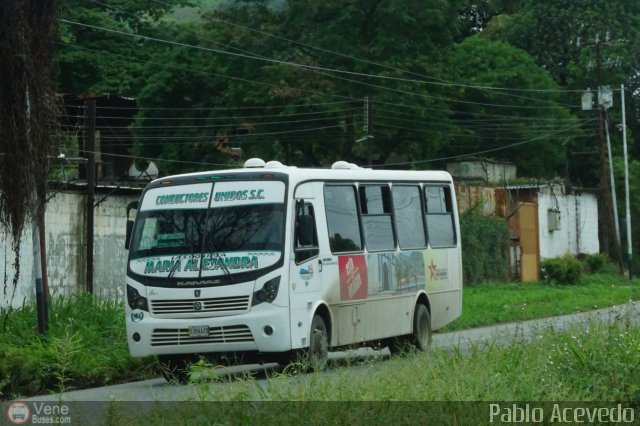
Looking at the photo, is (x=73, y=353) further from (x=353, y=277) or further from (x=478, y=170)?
(x=478, y=170)

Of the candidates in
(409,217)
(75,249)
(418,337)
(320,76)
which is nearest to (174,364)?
(418,337)

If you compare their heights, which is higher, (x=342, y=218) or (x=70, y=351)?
(x=342, y=218)

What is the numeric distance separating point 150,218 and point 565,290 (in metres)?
28.1

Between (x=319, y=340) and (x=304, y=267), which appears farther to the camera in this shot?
(x=319, y=340)

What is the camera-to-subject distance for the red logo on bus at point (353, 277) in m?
17.8

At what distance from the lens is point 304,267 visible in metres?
16.6

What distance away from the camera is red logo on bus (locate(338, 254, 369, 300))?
1780 cm

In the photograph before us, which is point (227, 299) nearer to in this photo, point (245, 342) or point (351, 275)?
point (245, 342)

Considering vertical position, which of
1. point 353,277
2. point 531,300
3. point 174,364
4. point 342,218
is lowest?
point 531,300

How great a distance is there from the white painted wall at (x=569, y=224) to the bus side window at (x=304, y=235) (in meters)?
36.8

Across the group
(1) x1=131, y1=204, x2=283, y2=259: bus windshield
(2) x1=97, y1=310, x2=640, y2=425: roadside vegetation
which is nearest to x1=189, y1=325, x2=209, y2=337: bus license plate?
(1) x1=131, y1=204, x2=283, y2=259: bus windshield

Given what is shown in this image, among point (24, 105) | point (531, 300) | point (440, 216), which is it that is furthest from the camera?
point (531, 300)

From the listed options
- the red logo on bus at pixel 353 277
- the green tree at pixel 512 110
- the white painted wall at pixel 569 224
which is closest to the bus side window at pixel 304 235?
the red logo on bus at pixel 353 277

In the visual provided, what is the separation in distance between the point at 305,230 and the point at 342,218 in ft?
4.96
